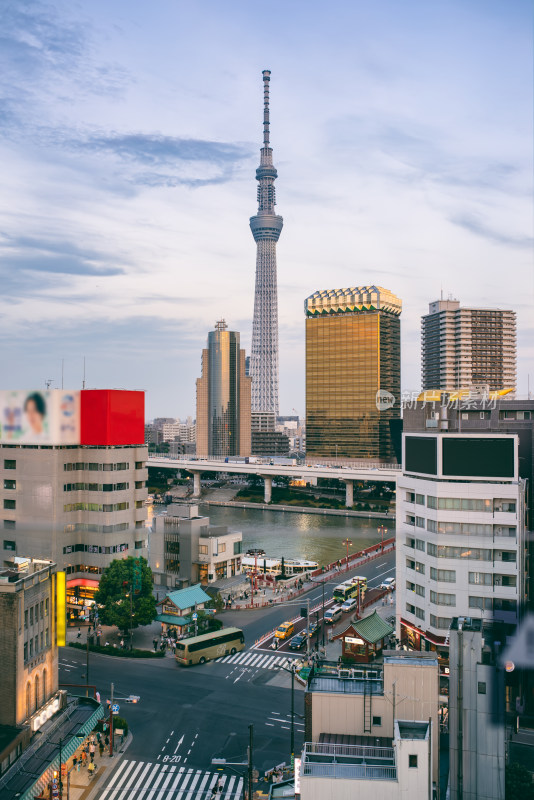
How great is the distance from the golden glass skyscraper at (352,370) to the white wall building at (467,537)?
123 meters

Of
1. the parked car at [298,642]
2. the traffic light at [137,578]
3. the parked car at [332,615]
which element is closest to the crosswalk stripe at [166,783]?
the parked car at [298,642]

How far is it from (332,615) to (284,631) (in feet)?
21.3

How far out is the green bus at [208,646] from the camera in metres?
42.4

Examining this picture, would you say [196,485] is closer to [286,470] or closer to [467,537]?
[286,470]

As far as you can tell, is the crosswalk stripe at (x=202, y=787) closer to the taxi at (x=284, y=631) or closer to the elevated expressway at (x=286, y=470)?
the taxi at (x=284, y=631)

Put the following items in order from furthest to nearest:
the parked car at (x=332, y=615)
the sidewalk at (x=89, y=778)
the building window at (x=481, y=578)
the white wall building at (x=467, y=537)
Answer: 1. the parked car at (x=332, y=615)
2. the building window at (x=481, y=578)
3. the white wall building at (x=467, y=537)
4. the sidewalk at (x=89, y=778)

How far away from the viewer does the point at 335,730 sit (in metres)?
26.0

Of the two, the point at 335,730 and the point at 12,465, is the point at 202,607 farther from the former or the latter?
the point at 335,730

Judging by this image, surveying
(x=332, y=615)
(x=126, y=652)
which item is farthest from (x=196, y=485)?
(x=126, y=652)

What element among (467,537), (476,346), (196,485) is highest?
(476,346)

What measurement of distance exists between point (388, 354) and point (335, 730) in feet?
495

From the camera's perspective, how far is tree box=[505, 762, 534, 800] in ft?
79.9

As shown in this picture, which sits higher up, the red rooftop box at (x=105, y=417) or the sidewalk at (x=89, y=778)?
the red rooftop box at (x=105, y=417)

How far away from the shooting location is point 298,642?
150 ft
